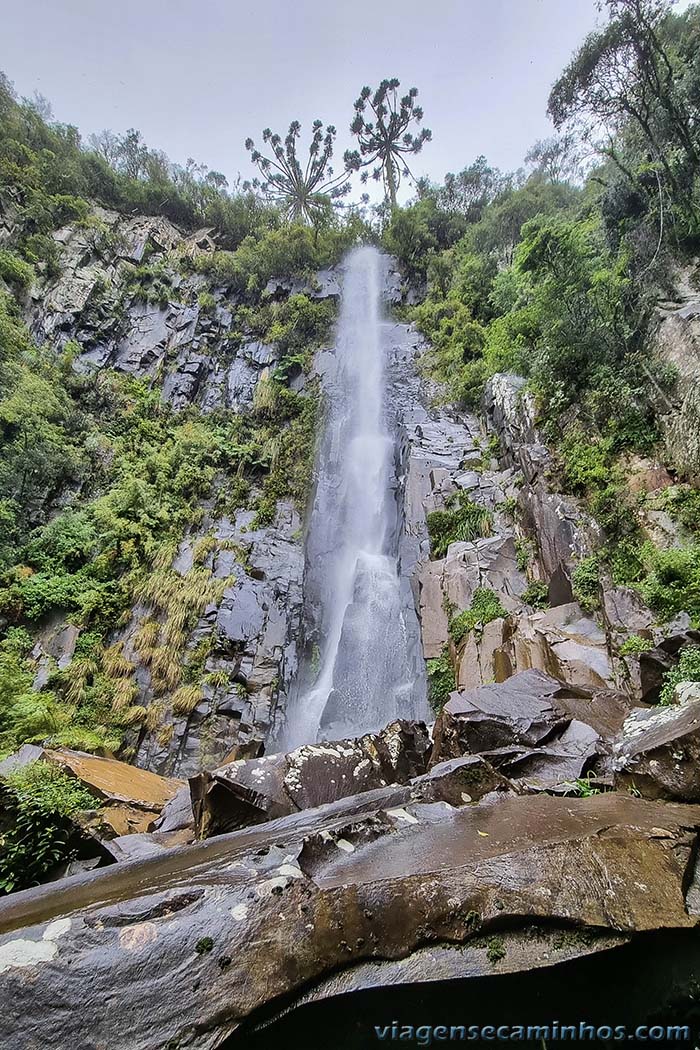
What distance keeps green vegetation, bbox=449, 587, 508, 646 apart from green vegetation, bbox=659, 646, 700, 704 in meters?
3.97

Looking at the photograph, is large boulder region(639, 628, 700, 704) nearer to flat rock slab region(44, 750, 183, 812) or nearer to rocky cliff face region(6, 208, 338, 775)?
flat rock slab region(44, 750, 183, 812)

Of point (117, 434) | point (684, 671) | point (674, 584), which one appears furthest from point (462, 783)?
point (117, 434)

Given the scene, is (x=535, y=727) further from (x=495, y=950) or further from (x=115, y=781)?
(x=115, y=781)

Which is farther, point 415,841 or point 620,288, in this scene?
point 620,288

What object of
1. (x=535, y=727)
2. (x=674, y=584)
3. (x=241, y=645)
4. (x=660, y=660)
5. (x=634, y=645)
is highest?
(x=674, y=584)

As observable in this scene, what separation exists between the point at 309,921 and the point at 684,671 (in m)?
5.67

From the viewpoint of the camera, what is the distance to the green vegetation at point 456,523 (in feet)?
40.0

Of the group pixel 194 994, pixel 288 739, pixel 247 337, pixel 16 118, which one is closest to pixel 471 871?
pixel 194 994

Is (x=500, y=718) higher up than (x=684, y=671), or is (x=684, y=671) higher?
(x=684, y=671)

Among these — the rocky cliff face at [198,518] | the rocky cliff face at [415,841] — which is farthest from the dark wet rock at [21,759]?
the rocky cliff face at [198,518]

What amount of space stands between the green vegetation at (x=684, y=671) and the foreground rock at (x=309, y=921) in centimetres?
349

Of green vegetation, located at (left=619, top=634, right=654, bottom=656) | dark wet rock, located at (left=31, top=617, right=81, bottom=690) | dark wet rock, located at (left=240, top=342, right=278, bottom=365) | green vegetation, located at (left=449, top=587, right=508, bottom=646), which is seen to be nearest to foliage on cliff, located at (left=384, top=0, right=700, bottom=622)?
green vegetation, located at (left=619, top=634, right=654, bottom=656)

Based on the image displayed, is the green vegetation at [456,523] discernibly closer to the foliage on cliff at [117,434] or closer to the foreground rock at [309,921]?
the foliage on cliff at [117,434]

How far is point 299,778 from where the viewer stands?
16.5 feet
